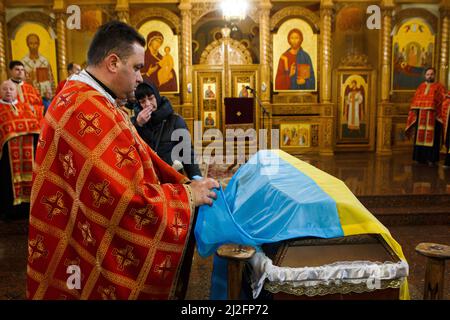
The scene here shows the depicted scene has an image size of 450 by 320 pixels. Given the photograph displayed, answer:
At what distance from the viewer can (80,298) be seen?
1796 millimetres

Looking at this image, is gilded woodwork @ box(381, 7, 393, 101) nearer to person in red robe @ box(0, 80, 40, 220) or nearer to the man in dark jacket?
the man in dark jacket

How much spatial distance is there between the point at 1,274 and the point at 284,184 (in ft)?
9.24

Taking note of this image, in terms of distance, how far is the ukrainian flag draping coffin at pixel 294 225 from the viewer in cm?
196

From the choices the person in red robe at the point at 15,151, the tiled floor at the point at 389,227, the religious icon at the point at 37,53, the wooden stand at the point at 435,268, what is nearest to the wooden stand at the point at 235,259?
the wooden stand at the point at 435,268

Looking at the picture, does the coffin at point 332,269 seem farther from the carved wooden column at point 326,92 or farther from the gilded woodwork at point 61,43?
the gilded woodwork at point 61,43

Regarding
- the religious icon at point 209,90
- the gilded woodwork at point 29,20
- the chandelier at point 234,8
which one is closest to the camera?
the chandelier at point 234,8

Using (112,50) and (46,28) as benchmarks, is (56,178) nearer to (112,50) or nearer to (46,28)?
(112,50)

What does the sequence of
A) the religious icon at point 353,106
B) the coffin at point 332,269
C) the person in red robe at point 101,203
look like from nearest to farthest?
the person in red robe at point 101,203
the coffin at point 332,269
the religious icon at point 353,106

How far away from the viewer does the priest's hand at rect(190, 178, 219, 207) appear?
1.84 meters

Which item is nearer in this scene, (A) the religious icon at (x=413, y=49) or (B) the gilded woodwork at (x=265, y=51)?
(B) the gilded woodwork at (x=265, y=51)

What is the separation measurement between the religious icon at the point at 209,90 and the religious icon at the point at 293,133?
1948mm

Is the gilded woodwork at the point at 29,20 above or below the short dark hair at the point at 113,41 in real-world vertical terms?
above

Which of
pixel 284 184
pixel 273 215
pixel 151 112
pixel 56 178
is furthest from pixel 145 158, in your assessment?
pixel 151 112

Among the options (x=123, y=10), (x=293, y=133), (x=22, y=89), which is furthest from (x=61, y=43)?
(x=293, y=133)
